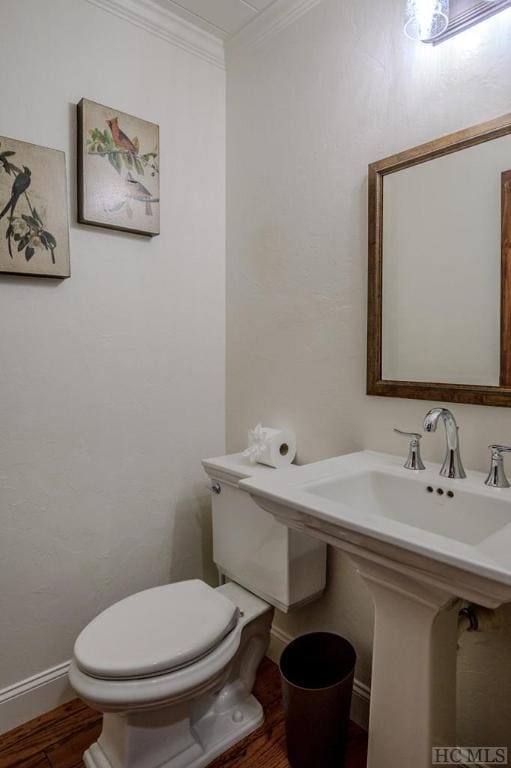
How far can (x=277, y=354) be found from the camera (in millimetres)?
1702

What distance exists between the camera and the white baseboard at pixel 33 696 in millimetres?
1425

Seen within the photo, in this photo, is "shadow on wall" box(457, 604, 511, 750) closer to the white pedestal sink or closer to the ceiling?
the white pedestal sink

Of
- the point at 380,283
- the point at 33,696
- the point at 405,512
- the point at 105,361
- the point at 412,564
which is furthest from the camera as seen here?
the point at 105,361

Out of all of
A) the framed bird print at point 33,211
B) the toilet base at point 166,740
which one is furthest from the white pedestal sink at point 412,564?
the framed bird print at point 33,211

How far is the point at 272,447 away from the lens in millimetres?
1551

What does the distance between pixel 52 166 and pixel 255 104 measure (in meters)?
0.82

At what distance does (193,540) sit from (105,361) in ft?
2.68

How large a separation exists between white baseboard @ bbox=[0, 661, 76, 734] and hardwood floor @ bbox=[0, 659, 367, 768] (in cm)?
2

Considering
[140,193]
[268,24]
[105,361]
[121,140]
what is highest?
[268,24]

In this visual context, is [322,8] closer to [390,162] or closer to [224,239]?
[390,162]

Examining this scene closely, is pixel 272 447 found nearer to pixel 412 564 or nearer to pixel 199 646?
pixel 199 646

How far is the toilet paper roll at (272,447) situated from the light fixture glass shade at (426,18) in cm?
120

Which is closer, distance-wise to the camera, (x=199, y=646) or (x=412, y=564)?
(x=412, y=564)

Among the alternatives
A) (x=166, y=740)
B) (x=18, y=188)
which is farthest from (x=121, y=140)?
(x=166, y=740)
